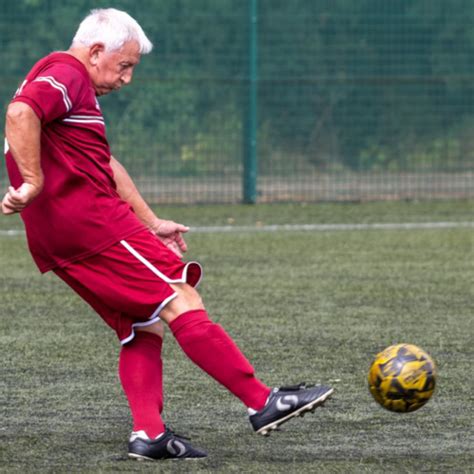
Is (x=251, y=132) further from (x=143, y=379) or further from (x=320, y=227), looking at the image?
(x=143, y=379)

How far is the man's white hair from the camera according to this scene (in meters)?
5.09

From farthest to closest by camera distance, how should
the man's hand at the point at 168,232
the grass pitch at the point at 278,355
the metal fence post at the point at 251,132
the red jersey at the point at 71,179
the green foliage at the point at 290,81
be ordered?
1. the metal fence post at the point at 251,132
2. the green foliage at the point at 290,81
3. the man's hand at the point at 168,232
4. the grass pitch at the point at 278,355
5. the red jersey at the point at 71,179

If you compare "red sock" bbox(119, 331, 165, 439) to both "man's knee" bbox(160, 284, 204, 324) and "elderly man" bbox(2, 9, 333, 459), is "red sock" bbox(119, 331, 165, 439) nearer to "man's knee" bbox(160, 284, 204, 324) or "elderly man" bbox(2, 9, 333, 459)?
"elderly man" bbox(2, 9, 333, 459)

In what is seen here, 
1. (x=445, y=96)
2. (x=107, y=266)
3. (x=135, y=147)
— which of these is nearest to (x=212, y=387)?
(x=107, y=266)

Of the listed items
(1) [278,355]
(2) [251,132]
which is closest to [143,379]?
(1) [278,355]

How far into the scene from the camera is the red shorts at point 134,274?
507cm

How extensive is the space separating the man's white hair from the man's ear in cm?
1

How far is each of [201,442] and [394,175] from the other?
39.1 feet

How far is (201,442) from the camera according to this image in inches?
213

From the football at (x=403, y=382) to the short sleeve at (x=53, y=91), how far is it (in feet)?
5.06

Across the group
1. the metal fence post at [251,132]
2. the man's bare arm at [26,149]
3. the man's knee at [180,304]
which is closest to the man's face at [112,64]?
the man's bare arm at [26,149]

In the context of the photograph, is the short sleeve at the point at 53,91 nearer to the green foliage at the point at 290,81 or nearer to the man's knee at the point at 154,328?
the man's knee at the point at 154,328

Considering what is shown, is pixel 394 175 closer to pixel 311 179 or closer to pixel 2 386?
pixel 311 179

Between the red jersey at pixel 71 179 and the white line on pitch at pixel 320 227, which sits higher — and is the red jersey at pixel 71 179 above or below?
above
